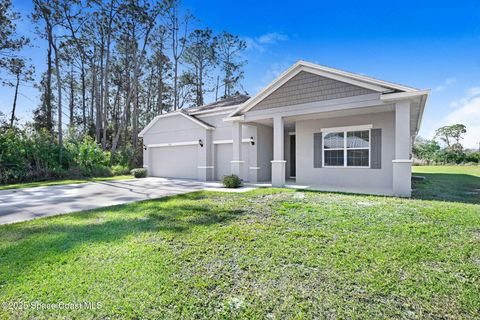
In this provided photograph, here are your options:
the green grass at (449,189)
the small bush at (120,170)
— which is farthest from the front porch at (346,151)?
the small bush at (120,170)

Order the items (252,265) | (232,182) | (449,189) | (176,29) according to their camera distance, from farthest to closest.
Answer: (176,29)
(232,182)
(449,189)
(252,265)

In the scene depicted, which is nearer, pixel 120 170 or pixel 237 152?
pixel 237 152

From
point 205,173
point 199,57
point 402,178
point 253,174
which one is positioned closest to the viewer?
point 402,178

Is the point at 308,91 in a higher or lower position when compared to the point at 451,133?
lower

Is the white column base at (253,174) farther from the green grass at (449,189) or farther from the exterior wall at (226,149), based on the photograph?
the green grass at (449,189)

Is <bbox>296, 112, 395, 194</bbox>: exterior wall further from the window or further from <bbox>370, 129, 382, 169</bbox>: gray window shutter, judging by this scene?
the window

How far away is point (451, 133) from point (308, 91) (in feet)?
201

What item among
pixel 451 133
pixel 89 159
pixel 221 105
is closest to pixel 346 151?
pixel 221 105

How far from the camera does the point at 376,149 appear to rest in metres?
9.90

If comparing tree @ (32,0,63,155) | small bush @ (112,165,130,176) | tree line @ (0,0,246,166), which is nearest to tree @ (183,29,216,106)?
tree line @ (0,0,246,166)

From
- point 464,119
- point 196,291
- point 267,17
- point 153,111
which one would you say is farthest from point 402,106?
Result: point 464,119

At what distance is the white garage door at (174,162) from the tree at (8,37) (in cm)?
1581

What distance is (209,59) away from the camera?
29.3 metres

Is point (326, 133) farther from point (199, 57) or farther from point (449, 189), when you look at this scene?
point (199, 57)
